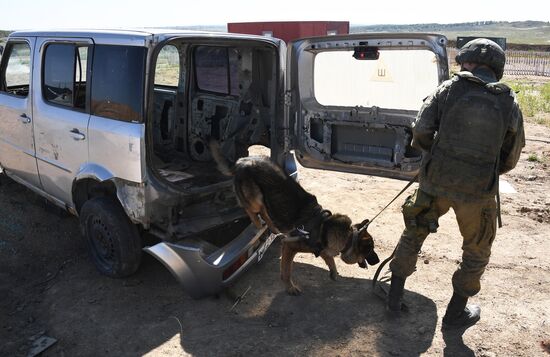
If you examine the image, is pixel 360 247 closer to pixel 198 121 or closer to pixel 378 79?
pixel 378 79

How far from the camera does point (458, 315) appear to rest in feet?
10.5

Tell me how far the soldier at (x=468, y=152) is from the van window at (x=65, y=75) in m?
2.71

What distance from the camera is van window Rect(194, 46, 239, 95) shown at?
14.6ft

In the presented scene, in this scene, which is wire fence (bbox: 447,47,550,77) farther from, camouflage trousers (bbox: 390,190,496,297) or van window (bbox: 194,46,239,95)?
camouflage trousers (bbox: 390,190,496,297)

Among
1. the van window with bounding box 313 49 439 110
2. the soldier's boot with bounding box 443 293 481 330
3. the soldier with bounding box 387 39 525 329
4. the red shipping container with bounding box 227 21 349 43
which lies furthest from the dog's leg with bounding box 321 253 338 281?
the red shipping container with bounding box 227 21 349 43

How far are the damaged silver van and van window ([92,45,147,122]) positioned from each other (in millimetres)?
12

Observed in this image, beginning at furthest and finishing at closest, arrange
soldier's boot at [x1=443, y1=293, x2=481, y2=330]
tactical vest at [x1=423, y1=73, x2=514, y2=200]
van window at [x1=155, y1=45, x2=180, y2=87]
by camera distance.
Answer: van window at [x1=155, y1=45, x2=180, y2=87] < soldier's boot at [x1=443, y1=293, x2=481, y2=330] < tactical vest at [x1=423, y1=73, x2=514, y2=200]

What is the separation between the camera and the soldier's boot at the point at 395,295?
3297mm

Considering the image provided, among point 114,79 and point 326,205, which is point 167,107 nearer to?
point 114,79

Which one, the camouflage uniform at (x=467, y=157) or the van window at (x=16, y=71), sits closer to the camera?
the camouflage uniform at (x=467, y=157)

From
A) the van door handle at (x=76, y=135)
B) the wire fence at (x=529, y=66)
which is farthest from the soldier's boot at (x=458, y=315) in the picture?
the wire fence at (x=529, y=66)

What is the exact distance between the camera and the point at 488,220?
296cm

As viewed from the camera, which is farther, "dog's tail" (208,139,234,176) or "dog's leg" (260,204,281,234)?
"dog's tail" (208,139,234,176)

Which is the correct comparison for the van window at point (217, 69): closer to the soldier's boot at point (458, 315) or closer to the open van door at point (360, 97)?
the open van door at point (360, 97)
